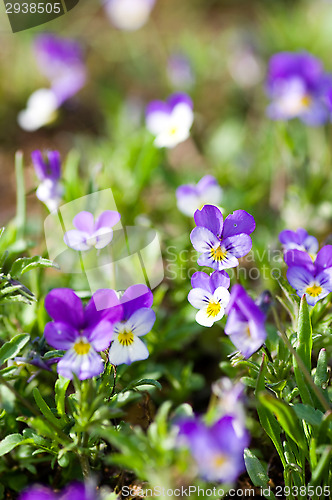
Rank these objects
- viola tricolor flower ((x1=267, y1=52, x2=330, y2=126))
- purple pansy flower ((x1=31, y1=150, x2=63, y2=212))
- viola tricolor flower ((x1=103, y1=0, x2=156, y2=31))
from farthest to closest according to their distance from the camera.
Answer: viola tricolor flower ((x1=103, y1=0, x2=156, y2=31)) → viola tricolor flower ((x1=267, y1=52, x2=330, y2=126)) → purple pansy flower ((x1=31, y1=150, x2=63, y2=212))

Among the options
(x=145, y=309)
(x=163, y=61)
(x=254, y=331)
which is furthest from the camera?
(x=163, y=61)

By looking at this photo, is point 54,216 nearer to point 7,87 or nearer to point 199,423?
point 199,423

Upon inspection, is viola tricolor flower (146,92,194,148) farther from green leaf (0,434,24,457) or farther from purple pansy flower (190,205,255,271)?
green leaf (0,434,24,457)

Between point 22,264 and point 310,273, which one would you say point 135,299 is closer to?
point 22,264

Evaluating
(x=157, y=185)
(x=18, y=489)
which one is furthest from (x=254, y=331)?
(x=157, y=185)

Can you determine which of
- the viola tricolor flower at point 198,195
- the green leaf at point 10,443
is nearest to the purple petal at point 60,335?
the green leaf at point 10,443

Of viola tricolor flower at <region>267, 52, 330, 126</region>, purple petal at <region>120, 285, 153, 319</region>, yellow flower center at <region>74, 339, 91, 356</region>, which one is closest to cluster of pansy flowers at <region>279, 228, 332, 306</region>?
purple petal at <region>120, 285, 153, 319</region>

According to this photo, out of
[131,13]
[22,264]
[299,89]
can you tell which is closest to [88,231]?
[22,264]
